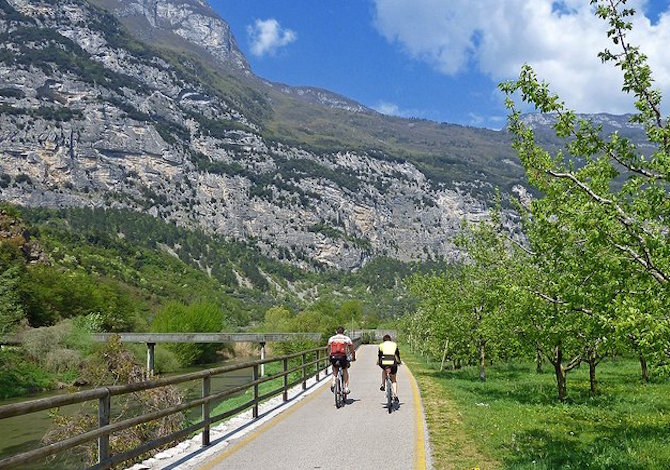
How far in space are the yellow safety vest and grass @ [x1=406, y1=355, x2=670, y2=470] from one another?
1816 millimetres

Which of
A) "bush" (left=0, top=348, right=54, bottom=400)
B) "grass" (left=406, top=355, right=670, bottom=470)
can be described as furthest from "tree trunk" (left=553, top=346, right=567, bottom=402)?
"bush" (left=0, top=348, right=54, bottom=400)

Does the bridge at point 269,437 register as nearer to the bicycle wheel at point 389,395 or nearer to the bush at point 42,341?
the bicycle wheel at point 389,395

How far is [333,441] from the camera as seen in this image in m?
10.9

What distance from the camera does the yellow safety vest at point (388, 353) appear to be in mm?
16328

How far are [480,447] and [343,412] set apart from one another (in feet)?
17.7

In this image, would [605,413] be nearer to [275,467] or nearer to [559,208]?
[559,208]

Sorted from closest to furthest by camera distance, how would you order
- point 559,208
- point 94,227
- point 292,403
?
point 559,208 → point 292,403 → point 94,227

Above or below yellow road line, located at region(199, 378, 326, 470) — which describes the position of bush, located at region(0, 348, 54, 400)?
below

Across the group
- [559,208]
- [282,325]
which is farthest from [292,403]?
[282,325]

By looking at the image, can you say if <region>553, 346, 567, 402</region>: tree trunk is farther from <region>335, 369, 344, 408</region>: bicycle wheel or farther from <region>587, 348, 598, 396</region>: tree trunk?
<region>335, 369, 344, 408</region>: bicycle wheel

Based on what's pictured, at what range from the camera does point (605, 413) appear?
51.5ft

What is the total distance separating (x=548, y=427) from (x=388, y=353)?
197 inches

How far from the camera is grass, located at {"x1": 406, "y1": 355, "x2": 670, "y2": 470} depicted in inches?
363

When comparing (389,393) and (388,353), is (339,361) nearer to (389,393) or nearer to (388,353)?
(388,353)
